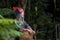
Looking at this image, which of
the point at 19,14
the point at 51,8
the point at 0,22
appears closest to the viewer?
the point at 0,22

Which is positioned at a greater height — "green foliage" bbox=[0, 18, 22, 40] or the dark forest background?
"green foliage" bbox=[0, 18, 22, 40]

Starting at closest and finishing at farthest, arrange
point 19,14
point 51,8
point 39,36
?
point 19,14, point 39,36, point 51,8

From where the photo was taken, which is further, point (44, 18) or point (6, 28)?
point (44, 18)

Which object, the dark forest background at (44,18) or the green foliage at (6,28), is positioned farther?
the dark forest background at (44,18)

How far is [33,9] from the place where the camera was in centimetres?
614

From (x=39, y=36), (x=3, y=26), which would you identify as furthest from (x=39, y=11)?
(x=3, y=26)

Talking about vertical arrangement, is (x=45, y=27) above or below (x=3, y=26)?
below

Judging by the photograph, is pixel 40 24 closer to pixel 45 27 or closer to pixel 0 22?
pixel 45 27

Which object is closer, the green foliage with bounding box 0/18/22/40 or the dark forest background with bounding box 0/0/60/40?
the green foliage with bounding box 0/18/22/40

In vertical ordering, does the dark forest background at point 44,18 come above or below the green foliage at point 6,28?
below

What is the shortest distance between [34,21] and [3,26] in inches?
168

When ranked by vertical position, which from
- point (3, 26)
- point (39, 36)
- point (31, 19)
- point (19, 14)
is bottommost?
point (39, 36)

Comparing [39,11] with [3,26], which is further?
[39,11]

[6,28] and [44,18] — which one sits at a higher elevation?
[6,28]
